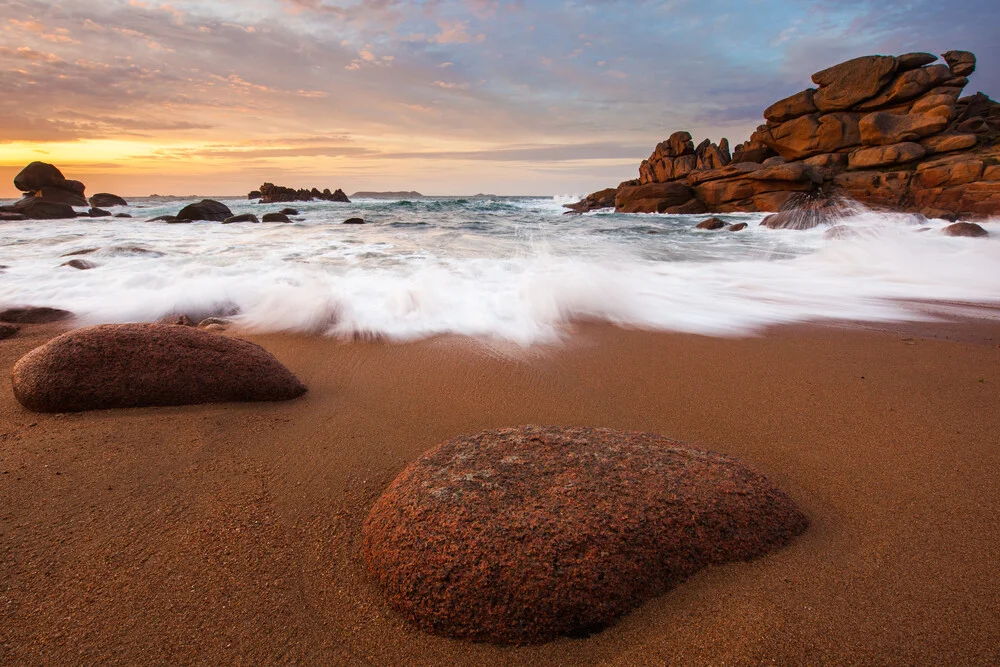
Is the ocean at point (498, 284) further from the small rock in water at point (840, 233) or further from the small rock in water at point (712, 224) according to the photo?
the small rock in water at point (712, 224)

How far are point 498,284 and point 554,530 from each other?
467 centimetres

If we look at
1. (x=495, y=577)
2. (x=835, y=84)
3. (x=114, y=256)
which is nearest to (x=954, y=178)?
(x=835, y=84)

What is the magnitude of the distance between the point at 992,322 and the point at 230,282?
7465mm

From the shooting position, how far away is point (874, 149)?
18062mm

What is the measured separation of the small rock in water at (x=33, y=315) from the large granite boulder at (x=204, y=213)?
53.3ft

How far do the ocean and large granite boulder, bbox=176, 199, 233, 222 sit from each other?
731cm

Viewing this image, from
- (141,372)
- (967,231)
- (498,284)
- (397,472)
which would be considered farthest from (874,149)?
(141,372)

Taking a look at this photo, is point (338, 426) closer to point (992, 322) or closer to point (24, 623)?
point (24, 623)

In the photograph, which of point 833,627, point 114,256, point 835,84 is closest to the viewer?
point 833,627

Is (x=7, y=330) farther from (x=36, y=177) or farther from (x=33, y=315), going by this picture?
(x=36, y=177)

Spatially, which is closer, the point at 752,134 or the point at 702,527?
the point at 702,527

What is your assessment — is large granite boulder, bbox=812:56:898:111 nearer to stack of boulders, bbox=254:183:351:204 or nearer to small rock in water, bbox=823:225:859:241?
small rock in water, bbox=823:225:859:241

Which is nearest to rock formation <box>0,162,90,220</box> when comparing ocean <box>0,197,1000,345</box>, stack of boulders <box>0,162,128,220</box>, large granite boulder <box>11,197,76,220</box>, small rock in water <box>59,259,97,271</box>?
stack of boulders <box>0,162,128,220</box>

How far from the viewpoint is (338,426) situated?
2270 millimetres
